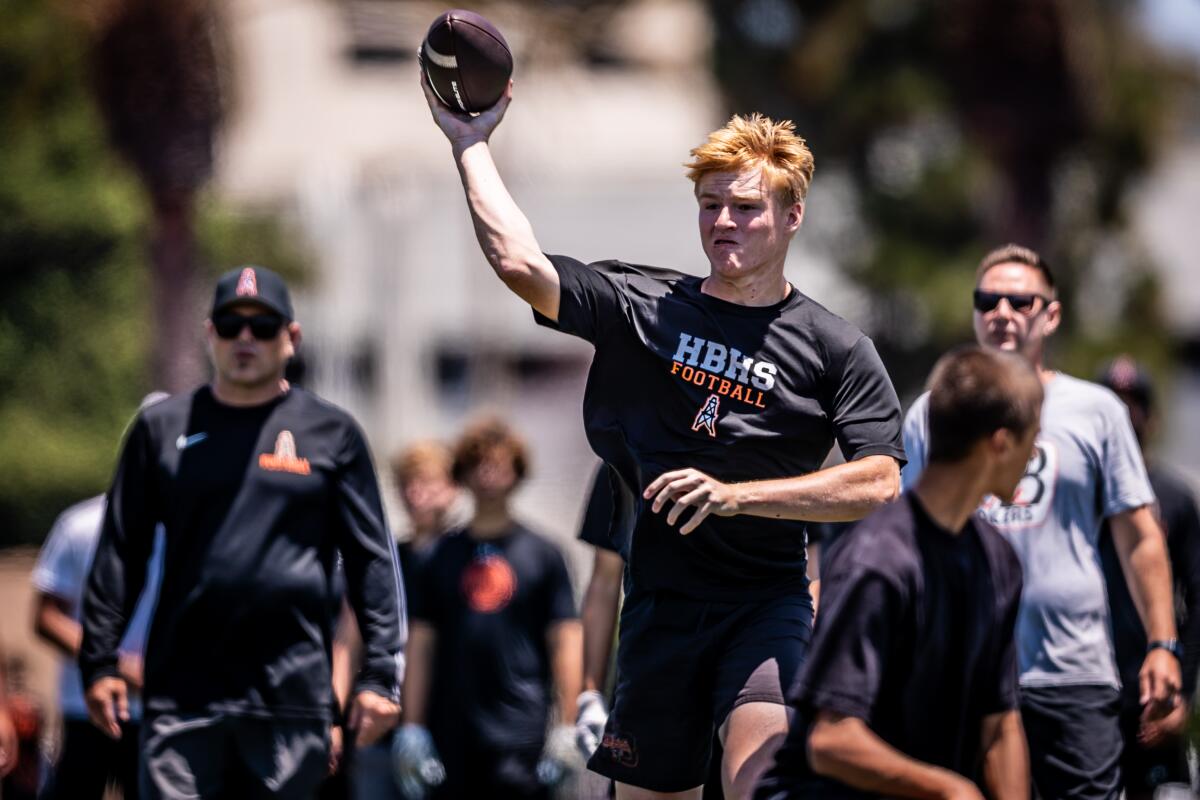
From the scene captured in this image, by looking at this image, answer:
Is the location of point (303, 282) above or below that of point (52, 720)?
above

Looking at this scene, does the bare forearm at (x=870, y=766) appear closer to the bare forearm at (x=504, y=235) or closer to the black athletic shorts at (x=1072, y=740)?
the bare forearm at (x=504, y=235)

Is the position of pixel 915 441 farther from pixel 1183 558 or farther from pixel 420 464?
pixel 420 464

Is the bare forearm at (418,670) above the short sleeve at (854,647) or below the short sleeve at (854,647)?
below

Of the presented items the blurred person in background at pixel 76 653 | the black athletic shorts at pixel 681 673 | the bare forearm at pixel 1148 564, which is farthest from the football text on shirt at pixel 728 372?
the blurred person in background at pixel 76 653

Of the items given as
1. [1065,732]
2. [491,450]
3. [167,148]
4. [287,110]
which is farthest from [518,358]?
[1065,732]

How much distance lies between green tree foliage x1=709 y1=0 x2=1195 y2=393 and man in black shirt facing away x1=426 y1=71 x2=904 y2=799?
15.0 metres

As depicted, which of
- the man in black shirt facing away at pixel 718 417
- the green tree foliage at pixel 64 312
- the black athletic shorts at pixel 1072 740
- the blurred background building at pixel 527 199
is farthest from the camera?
the green tree foliage at pixel 64 312

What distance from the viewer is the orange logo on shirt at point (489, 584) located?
9.59 m

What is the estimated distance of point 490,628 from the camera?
9.57m

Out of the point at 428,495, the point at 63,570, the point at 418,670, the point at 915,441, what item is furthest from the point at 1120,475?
the point at 63,570

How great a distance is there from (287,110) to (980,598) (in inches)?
1489

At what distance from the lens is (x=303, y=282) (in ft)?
88.9

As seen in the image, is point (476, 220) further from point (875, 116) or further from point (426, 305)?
point (426, 305)

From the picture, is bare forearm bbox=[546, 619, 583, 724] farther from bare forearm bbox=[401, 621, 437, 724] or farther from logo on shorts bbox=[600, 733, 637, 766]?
logo on shorts bbox=[600, 733, 637, 766]
